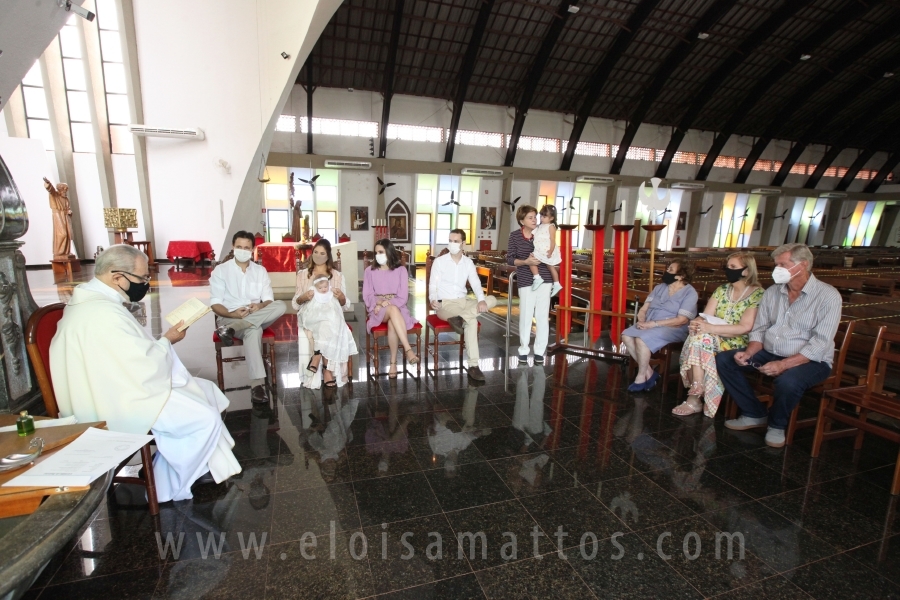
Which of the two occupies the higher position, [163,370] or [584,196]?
[584,196]

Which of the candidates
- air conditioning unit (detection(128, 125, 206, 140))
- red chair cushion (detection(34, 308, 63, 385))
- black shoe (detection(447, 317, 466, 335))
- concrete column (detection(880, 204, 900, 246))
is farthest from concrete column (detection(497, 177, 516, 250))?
concrete column (detection(880, 204, 900, 246))

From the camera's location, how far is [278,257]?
8805 millimetres

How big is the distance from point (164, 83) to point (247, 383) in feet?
31.6

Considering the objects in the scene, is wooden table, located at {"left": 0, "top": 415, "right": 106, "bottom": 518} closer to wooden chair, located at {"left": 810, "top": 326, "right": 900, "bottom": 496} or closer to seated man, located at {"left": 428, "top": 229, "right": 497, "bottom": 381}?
seated man, located at {"left": 428, "top": 229, "right": 497, "bottom": 381}

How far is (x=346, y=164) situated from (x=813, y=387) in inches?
597

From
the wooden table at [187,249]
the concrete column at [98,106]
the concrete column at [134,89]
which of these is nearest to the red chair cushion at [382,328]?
the wooden table at [187,249]

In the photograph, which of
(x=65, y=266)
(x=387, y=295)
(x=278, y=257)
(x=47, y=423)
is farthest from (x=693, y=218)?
(x=47, y=423)

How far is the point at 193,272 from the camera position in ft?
36.1

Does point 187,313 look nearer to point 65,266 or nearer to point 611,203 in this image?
point 65,266

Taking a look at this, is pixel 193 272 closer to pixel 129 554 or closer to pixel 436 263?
pixel 436 263

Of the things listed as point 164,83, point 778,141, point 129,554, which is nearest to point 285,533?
point 129,554

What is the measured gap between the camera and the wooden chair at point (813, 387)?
8.84 feet

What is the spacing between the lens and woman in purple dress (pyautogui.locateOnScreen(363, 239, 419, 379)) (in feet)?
12.7

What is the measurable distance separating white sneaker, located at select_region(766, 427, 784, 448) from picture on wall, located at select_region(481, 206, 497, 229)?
16.6 meters
